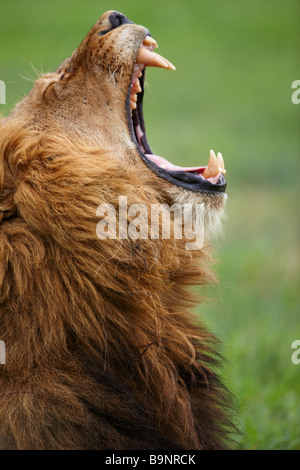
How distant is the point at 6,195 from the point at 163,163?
79 centimetres

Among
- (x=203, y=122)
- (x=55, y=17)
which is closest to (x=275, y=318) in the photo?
(x=203, y=122)

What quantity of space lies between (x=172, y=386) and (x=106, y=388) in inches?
10.6

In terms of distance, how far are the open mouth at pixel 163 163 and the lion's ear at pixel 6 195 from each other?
0.57 metres

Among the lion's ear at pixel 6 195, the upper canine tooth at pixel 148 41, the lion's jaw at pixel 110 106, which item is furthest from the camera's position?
the upper canine tooth at pixel 148 41

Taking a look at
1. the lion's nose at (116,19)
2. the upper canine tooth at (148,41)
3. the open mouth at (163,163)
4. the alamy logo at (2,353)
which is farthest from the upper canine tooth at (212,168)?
the alamy logo at (2,353)

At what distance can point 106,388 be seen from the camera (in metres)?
2.16

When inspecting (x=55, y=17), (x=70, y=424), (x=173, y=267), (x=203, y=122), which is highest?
(x=55, y=17)

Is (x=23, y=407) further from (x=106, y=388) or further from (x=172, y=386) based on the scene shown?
(x=172, y=386)

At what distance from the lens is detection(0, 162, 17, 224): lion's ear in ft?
7.25

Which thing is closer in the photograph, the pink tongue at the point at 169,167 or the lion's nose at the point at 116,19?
the lion's nose at the point at 116,19

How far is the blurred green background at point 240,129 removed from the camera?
162 inches

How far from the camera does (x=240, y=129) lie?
1291 centimetres

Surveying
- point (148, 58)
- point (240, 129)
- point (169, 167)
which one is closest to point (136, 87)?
point (148, 58)

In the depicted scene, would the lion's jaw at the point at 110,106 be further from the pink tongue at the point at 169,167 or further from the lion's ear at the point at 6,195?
the lion's ear at the point at 6,195
